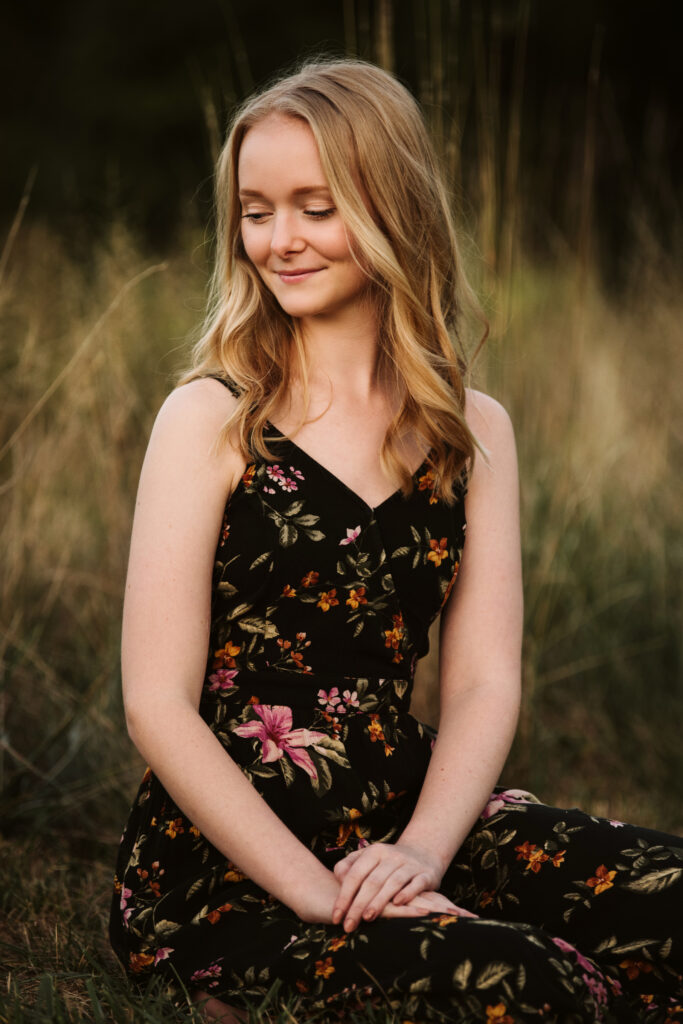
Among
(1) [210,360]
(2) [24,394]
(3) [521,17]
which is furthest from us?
(2) [24,394]

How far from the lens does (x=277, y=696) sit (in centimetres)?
164

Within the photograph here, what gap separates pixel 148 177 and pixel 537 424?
23.5 feet

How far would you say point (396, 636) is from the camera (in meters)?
1.70

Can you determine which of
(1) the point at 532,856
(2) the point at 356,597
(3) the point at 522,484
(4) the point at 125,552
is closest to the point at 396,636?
(2) the point at 356,597

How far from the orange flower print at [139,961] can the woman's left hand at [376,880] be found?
0.33 meters

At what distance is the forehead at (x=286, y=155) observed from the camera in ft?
5.48

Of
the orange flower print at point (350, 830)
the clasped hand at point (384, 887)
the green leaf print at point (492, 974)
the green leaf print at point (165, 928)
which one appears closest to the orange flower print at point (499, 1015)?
the green leaf print at point (492, 974)

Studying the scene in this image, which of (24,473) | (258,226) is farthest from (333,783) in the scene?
(24,473)

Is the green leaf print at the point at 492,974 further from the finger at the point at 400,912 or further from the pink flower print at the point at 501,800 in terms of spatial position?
the pink flower print at the point at 501,800

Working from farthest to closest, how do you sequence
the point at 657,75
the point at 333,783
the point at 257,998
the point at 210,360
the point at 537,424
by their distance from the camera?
1. the point at 657,75
2. the point at 537,424
3. the point at 210,360
4. the point at 333,783
5. the point at 257,998

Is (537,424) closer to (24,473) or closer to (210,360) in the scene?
(24,473)

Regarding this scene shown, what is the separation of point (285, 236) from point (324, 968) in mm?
980

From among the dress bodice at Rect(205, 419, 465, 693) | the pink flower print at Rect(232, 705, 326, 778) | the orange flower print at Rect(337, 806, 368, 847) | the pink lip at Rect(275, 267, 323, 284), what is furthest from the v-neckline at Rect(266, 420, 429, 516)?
the orange flower print at Rect(337, 806, 368, 847)

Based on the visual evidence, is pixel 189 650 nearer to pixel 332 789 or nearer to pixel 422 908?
pixel 332 789
